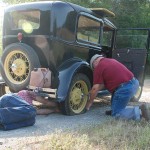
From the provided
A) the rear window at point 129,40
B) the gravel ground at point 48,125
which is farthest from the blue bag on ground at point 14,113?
the rear window at point 129,40

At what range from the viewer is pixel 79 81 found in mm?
7203

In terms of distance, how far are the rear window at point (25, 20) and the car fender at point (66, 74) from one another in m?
0.98

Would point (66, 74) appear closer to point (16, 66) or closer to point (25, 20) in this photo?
point (16, 66)

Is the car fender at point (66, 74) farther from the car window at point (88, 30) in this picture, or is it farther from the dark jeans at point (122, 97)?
the dark jeans at point (122, 97)

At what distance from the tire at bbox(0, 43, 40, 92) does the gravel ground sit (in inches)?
32.5

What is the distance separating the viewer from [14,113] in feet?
18.3

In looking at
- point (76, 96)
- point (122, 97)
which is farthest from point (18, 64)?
point (122, 97)

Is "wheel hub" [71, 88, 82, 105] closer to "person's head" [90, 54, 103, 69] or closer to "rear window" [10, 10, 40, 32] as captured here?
"person's head" [90, 54, 103, 69]

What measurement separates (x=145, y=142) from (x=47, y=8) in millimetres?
3458

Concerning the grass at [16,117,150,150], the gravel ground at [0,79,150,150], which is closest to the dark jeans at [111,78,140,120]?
the gravel ground at [0,79,150,150]

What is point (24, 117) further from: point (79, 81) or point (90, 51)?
point (90, 51)

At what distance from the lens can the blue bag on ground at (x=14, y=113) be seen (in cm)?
554

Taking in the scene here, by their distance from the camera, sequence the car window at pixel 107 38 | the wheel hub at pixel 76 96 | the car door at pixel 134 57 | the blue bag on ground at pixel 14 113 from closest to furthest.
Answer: the blue bag on ground at pixel 14 113, the wheel hub at pixel 76 96, the car window at pixel 107 38, the car door at pixel 134 57

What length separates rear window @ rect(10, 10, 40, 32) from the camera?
7.26 metres
